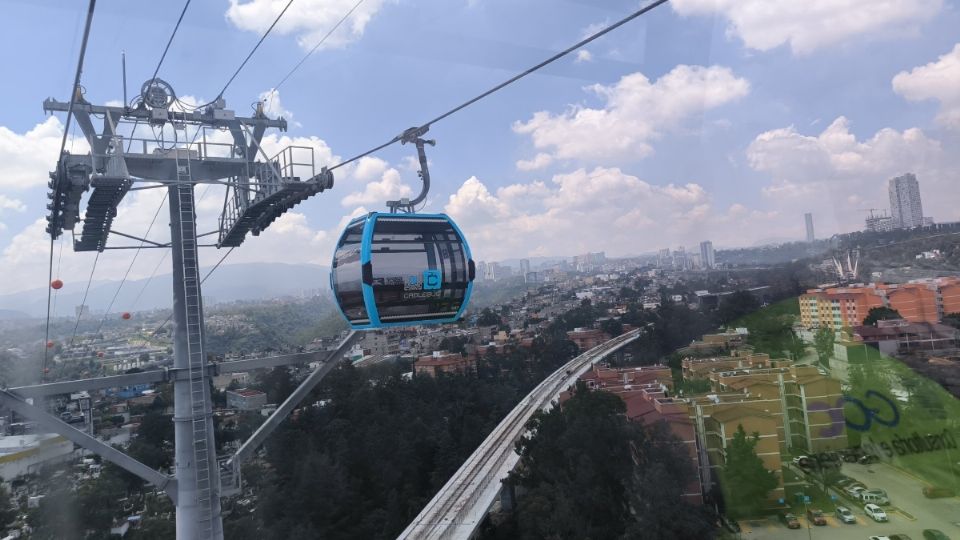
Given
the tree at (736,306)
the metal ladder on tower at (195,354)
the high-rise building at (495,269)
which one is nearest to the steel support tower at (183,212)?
the metal ladder on tower at (195,354)

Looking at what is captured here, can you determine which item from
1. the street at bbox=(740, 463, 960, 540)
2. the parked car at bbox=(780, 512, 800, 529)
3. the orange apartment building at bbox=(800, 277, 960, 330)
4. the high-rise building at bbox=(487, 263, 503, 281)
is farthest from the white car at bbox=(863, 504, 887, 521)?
the high-rise building at bbox=(487, 263, 503, 281)

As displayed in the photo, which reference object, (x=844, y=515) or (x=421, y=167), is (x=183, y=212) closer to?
(x=421, y=167)

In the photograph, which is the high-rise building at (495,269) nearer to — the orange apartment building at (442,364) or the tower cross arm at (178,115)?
the orange apartment building at (442,364)

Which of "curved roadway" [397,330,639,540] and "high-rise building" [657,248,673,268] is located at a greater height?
"high-rise building" [657,248,673,268]

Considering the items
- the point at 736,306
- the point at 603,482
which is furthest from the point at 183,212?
the point at 736,306

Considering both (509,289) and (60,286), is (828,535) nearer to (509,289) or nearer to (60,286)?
(60,286)

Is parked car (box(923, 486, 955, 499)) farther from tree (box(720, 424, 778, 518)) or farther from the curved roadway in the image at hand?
the curved roadway
